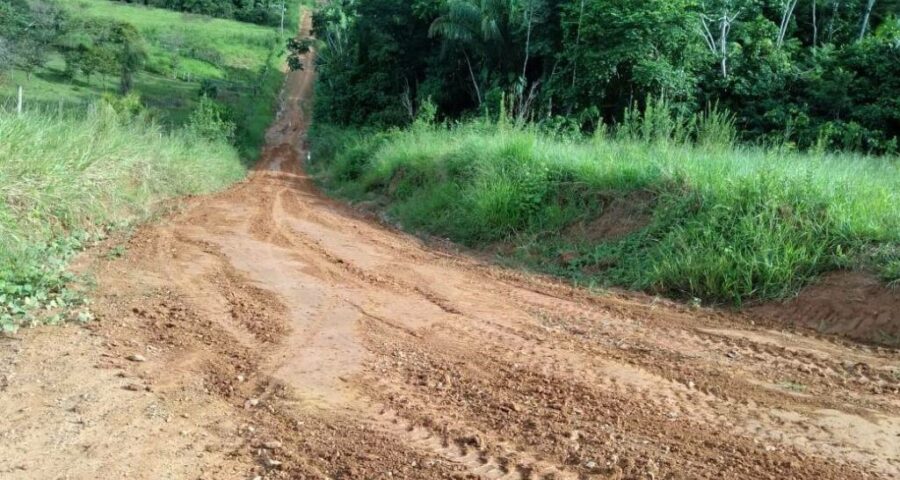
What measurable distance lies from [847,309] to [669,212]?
2.48 meters

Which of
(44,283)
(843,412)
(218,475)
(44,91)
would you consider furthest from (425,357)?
(44,91)

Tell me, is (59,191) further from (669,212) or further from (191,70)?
(191,70)

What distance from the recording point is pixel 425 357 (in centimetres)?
459

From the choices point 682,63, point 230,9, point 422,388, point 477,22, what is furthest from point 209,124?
point 230,9

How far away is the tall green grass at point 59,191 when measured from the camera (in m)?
5.46

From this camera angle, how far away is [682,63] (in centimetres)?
1756

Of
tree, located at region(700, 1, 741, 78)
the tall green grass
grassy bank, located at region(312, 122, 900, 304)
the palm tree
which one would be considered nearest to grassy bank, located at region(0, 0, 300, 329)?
the tall green grass

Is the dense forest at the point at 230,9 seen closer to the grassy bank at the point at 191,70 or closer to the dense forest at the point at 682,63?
the grassy bank at the point at 191,70

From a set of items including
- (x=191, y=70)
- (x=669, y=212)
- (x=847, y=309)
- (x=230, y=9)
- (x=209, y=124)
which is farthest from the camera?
(x=230, y=9)

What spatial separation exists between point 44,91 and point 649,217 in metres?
33.0

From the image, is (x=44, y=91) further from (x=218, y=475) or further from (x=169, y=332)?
(x=218, y=475)

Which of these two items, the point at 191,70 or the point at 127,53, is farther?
the point at 191,70

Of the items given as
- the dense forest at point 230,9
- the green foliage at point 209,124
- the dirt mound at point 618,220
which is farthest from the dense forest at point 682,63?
the dense forest at point 230,9

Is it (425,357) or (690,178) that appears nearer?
(425,357)
